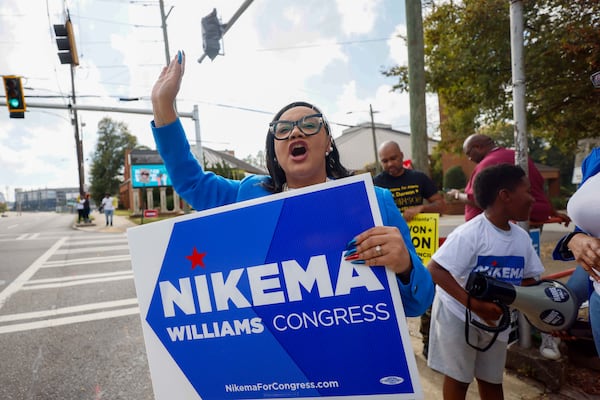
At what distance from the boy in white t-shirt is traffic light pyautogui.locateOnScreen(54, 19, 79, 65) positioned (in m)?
10.8

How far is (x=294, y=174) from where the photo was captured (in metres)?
1.44

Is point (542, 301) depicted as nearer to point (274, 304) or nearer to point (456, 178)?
point (274, 304)

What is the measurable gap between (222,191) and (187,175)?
6.3 inches

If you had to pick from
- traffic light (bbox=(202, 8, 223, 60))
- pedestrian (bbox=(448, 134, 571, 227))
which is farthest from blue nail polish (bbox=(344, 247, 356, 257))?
traffic light (bbox=(202, 8, 223, 60))

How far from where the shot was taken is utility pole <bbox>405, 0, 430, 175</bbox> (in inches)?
180

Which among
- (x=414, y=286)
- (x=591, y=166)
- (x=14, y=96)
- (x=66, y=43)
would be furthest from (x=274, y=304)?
(x=14, y=96)

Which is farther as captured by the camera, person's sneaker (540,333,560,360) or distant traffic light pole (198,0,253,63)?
distant traffic light pole (198,0,253,63)

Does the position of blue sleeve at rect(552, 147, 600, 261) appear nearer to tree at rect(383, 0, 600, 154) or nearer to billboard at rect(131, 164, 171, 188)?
tree at rect(383, 0, 600, 154)

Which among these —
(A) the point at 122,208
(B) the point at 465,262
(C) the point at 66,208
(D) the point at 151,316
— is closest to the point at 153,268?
(D) the point at 151,316

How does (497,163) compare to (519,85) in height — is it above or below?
below

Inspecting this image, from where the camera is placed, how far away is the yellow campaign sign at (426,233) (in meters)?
3.62

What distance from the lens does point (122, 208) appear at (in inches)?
2238

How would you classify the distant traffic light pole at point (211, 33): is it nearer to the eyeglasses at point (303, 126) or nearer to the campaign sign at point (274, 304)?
the eyeglasses at point (303, 126)

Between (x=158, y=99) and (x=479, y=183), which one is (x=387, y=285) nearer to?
(x=158, y=99)
